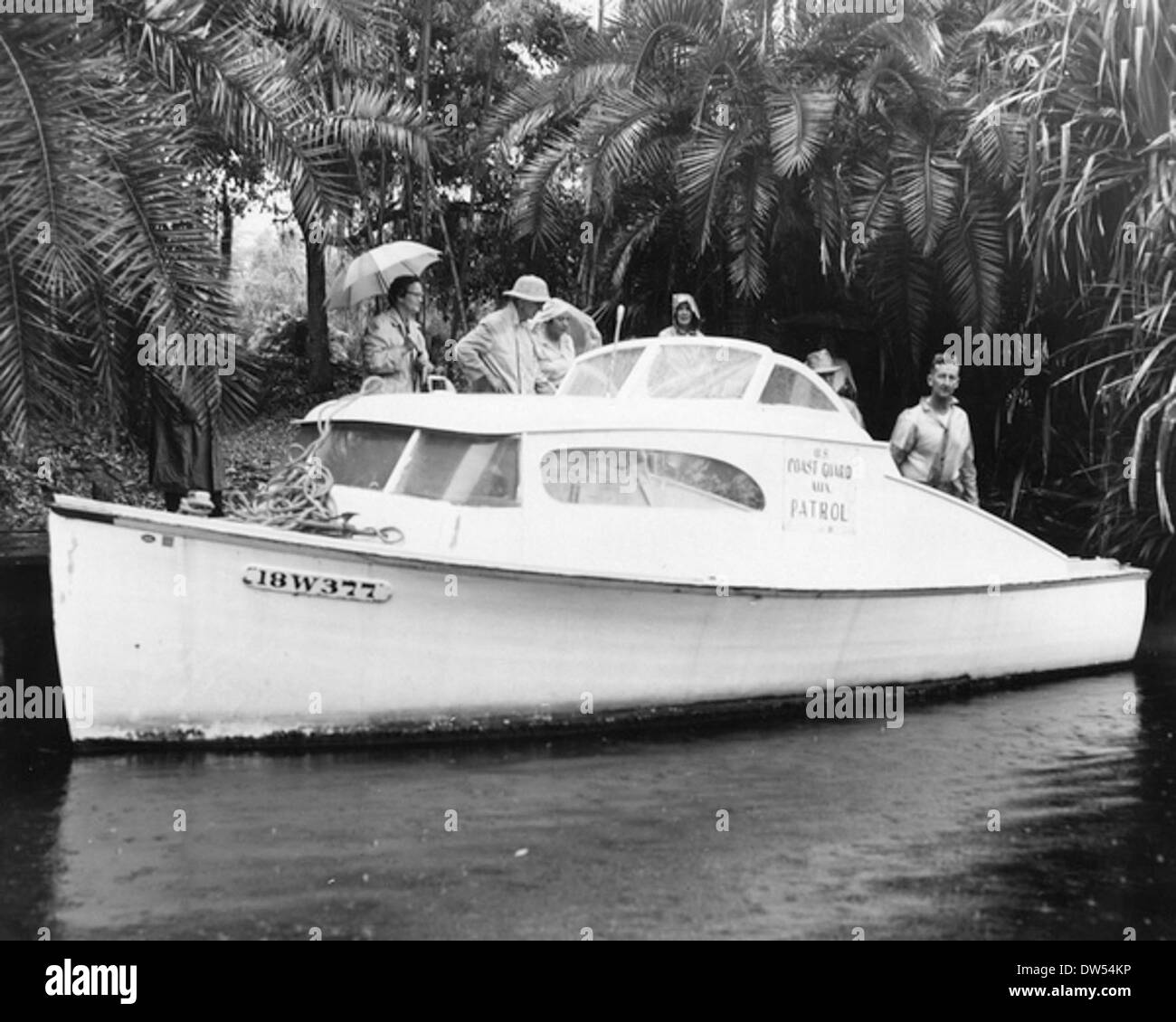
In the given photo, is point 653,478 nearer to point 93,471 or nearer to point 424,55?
point 93,471

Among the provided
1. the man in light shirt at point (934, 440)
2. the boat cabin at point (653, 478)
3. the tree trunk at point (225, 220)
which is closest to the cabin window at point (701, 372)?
the boat cabin at point (653, 478)

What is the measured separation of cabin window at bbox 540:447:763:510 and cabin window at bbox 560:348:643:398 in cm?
92

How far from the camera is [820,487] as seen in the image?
442 inches

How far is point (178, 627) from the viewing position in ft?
30.3

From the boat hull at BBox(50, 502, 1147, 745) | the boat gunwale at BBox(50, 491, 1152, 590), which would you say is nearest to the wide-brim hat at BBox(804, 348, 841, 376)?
the boat hull at BBox(50, 502, 1147, 745)

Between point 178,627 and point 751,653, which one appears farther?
point 751,653

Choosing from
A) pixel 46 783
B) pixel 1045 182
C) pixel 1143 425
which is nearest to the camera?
pixel 46 783

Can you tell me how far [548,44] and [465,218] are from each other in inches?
154

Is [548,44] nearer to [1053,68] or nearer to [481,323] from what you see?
[1053,68]

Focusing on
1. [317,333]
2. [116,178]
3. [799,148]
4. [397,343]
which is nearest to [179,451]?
[397,343]

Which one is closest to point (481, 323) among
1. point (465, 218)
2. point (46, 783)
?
point (46, 783)

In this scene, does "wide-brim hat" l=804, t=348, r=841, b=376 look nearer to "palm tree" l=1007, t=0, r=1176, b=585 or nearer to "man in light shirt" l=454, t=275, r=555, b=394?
"palm tree" l=1007, t=0, r=1176, b=585

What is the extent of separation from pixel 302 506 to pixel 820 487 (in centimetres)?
345

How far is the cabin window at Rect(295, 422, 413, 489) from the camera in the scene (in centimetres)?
1041
